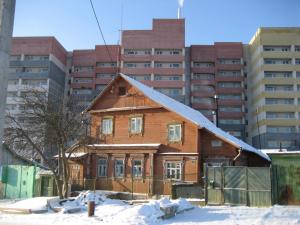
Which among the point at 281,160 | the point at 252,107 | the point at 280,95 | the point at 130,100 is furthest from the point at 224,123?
the point at 281,160

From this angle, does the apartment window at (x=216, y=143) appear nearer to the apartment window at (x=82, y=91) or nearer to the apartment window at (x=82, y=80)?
the apartment window at (x=82, y=91)

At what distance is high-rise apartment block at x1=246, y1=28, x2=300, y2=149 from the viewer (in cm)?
7412

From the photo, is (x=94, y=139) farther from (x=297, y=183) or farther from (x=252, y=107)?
Result: (x=252, y=107)

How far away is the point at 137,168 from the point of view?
30.4 meters

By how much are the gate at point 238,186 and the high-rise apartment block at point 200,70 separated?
192ft

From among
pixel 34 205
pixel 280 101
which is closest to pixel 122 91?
A: pixel 34 205

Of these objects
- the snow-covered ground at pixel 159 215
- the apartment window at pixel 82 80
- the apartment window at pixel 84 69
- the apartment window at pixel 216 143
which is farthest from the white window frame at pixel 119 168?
the apartment window at pixel 84 69

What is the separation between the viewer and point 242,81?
83.8 meters

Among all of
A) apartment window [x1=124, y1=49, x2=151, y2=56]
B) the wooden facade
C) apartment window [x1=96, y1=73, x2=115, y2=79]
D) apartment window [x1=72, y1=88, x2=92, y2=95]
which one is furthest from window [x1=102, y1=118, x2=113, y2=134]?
apartment window [x1=96, y1=73, x2=115, y2=79]

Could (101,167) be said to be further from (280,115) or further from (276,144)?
(280,115)

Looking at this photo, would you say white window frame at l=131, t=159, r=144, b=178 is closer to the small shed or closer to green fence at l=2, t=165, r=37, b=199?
green fence at l=2, t=165, r=37, b=199

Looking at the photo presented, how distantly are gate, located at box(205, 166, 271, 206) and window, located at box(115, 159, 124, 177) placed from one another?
485 inches

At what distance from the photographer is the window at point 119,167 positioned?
1220 inches

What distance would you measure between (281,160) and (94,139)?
58.4 ft
